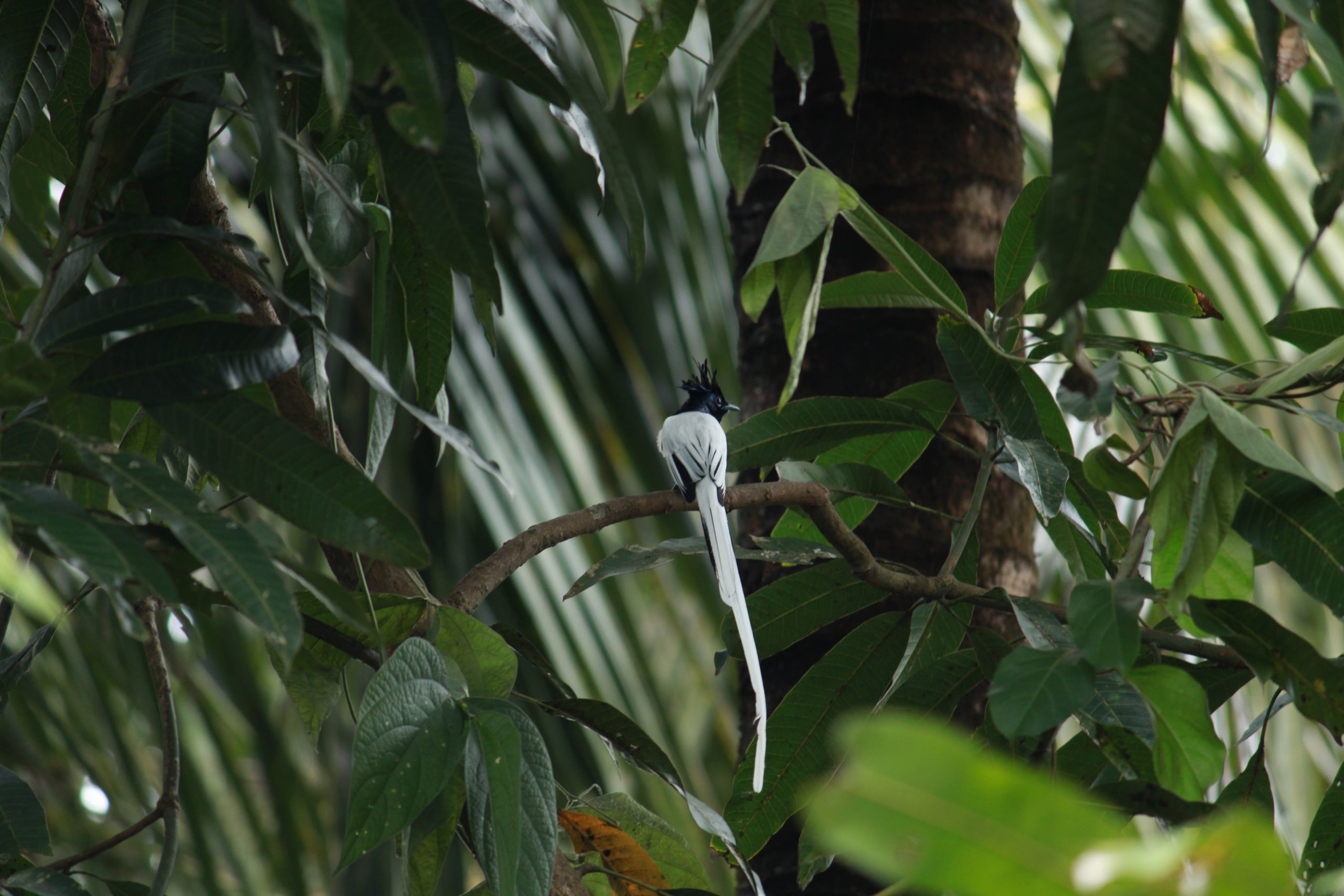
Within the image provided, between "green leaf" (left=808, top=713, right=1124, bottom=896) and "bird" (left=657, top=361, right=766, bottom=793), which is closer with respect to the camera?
"green leaf" (left=808, top=713, right=1124, bottom=896)

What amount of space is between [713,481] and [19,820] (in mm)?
662

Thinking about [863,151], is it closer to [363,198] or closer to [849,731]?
[363,198]

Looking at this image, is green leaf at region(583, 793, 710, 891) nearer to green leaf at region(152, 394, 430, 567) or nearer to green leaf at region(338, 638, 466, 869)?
green leaf at region(338, 638, 466, 869)

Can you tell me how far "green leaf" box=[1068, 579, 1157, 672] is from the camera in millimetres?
557

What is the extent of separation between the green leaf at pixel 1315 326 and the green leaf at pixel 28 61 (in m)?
0.90

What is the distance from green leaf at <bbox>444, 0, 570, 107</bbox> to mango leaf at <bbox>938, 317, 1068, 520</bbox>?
346 millimetres

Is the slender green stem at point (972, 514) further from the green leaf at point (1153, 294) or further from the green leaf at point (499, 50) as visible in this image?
the green leaf at point (499, 50)

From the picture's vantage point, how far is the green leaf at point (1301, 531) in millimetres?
642

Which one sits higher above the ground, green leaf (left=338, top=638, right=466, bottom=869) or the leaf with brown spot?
green leaf (left=338, top=638, right=466, bottom=869)

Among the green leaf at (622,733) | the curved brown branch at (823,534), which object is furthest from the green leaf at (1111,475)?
the green leaf at (622,733)

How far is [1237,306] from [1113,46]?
1.94m

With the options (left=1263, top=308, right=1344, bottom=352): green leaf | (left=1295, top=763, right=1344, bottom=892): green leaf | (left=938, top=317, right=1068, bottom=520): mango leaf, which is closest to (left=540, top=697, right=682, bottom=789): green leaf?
(left=938, top=317, right=1068, bottom=520): mango leaf

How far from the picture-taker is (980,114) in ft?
4.31

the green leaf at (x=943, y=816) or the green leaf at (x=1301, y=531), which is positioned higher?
the green leaf at (x=943, y=816)
